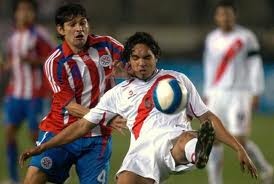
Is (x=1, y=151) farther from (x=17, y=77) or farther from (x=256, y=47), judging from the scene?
(x=256, y=47)

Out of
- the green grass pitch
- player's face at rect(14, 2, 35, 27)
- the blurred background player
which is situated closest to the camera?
the green grass pitch

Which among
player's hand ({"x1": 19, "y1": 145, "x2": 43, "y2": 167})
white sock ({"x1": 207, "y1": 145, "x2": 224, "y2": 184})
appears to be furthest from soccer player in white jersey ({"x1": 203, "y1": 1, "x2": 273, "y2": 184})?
player's hand ({"x1": 19, "y1": 145, "x2": 43, "y2": 167})

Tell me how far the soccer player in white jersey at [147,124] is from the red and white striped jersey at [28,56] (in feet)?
17.2

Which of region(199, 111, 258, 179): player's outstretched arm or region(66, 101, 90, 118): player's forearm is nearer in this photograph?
region(199, 111, 258, 179): player's outstretched arm

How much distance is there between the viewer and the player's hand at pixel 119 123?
26.0 ft

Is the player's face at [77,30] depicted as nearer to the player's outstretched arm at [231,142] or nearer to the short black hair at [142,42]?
the short black hair at [142,42]

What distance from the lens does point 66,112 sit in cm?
854

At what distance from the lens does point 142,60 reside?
783 cm

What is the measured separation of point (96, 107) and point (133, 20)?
674 inches

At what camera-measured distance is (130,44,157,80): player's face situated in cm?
784

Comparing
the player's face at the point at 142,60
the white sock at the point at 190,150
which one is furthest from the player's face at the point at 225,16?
the white sock at the point at 190,150

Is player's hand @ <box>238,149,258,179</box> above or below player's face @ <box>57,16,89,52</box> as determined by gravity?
below

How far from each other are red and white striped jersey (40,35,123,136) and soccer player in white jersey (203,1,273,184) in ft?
13.9

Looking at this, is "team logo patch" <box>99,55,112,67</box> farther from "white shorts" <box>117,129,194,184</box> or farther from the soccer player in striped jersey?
"white shorts" <box>117,129,194,184</box>
